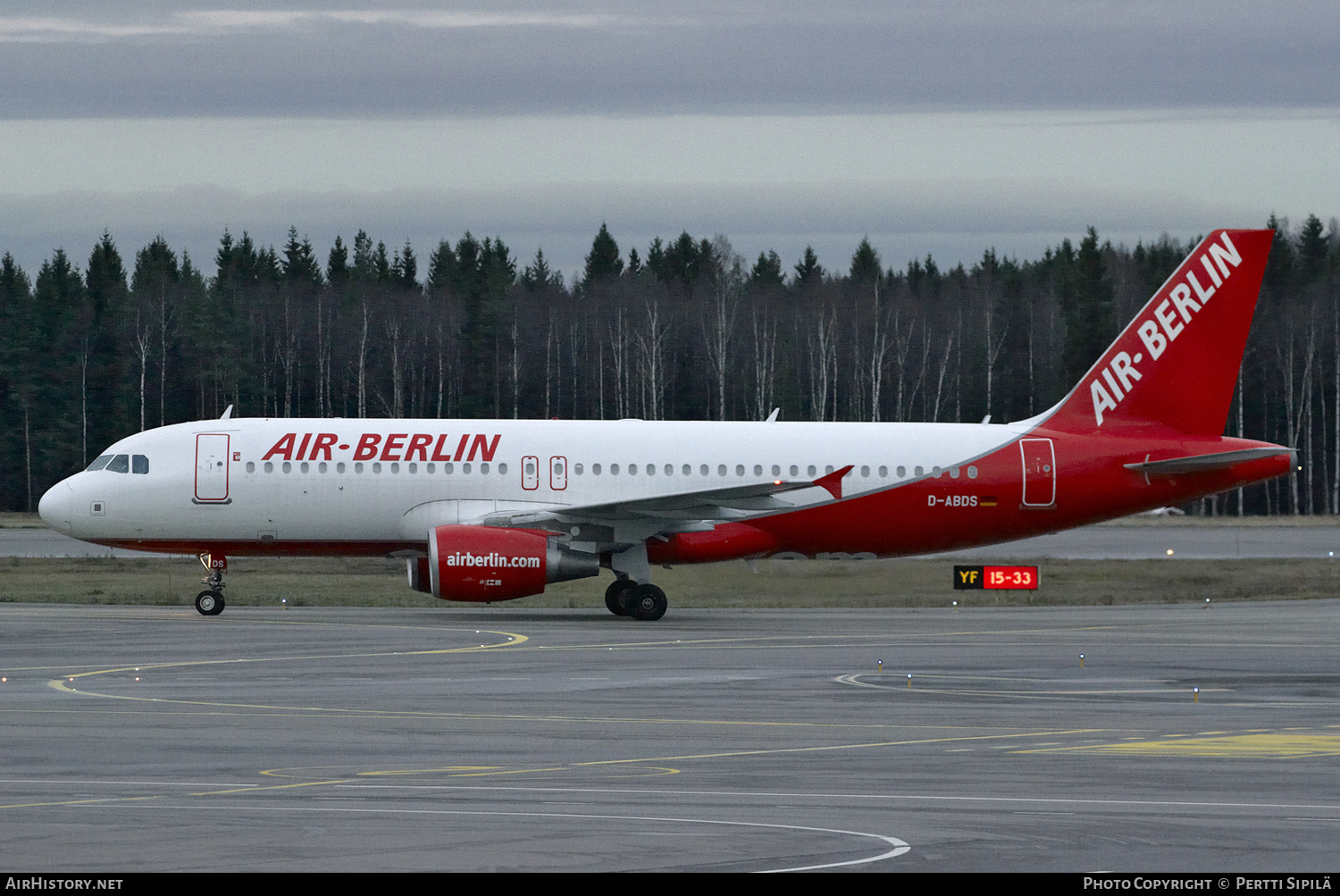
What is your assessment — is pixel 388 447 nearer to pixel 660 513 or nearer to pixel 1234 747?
pixel 660 513

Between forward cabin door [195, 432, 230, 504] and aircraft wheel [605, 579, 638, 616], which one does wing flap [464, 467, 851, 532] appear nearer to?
aircraft wheel [605, 579, 638, 616]

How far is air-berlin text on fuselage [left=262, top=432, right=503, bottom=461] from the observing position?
32250mm

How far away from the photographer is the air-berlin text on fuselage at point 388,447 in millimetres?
32250

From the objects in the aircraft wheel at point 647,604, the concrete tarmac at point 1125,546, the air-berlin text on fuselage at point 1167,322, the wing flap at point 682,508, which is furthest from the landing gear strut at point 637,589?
the concrete tarmac at point 1125,546

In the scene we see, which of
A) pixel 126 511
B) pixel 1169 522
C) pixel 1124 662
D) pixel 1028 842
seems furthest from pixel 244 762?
pixel 1169 522

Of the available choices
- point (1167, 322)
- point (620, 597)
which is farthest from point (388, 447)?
point (1167, 322)

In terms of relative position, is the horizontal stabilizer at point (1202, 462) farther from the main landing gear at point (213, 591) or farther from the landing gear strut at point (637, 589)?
the main landing gear at point (213, 591)

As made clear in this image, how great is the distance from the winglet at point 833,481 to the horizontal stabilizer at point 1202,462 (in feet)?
21.3

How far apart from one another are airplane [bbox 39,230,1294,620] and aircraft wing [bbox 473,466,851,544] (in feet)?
0.16

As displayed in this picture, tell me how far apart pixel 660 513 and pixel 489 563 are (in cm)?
341

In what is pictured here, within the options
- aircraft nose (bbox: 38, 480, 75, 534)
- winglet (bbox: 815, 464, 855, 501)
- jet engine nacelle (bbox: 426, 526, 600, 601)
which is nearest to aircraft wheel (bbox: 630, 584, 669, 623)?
jet engine nacelle (bbox: 426, 526, 600, 601)

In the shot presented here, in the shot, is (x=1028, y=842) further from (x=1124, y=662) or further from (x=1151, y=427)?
(x=1151, y=427)

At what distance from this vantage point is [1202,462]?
112 ft

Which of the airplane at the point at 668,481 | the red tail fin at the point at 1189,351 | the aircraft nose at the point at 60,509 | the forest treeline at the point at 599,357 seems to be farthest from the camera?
the forest treeline at the point at 599,357
